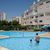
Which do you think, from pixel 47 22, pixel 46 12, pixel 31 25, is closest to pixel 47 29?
pixel 47 22

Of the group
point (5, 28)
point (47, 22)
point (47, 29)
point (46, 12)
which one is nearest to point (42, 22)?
point (47, 22)

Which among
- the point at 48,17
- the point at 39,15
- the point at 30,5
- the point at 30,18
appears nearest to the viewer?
the point at 48,17

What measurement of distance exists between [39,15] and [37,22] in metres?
4.22

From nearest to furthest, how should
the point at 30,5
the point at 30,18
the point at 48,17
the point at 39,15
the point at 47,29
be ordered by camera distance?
the point at 47,29 → the point at 48,17 → the point at 39,15 → the point at 30,18 → the point at 30,5

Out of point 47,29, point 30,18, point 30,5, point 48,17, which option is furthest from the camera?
point 30,5

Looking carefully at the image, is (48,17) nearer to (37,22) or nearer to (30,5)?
(37,22)

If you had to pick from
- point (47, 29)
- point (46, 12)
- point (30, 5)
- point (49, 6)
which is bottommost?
point (47, 29)

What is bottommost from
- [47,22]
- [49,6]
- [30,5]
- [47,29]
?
[47,29]

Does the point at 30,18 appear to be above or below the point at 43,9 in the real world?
below

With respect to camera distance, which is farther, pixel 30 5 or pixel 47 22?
pixel 30 5

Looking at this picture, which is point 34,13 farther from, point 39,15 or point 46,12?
point 46,12

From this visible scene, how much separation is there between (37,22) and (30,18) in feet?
19.6

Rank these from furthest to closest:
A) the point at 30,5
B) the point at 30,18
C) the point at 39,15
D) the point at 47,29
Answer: the point at 30,5, the point at 30,18, the point at 39,15, the point at 47,29

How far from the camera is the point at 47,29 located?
3494 centimetres
